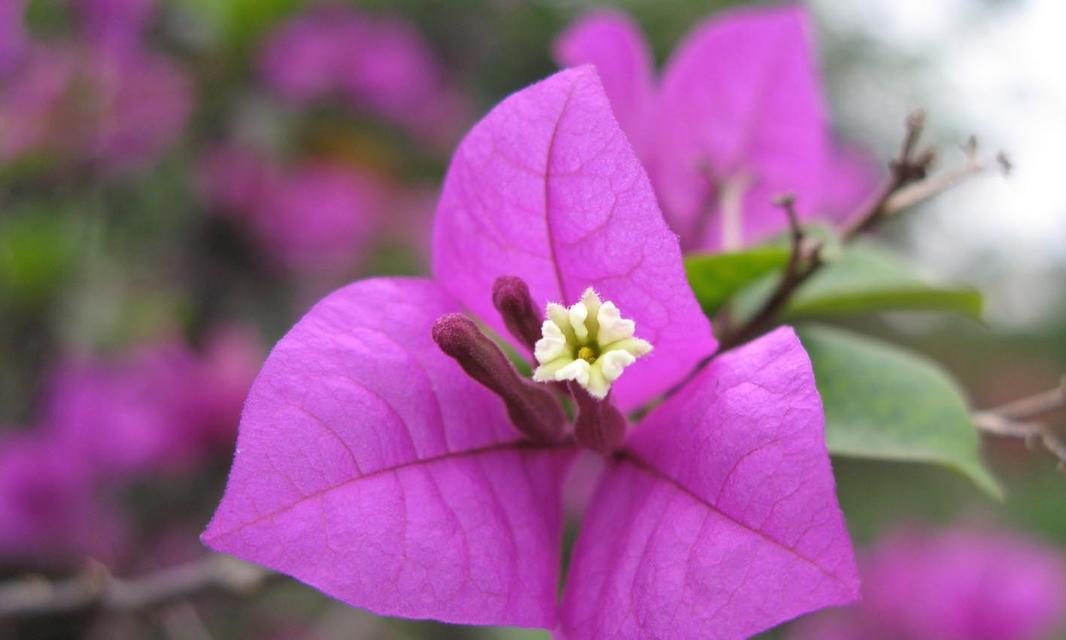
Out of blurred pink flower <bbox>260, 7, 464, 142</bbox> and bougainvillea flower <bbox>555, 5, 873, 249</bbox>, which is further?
blurred pink flower <bbox>260, 7, 464, 142</bbox>

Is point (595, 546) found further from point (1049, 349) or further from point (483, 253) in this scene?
point (1049, 349)

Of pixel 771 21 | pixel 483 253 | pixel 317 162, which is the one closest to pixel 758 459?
pixel 483 253

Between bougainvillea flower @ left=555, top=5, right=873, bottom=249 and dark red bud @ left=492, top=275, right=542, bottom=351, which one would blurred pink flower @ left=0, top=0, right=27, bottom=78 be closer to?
bougainvillea flower @ left=555, top=5, right=873, bottom=249

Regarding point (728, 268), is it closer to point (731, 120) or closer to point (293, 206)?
point (731, 120)

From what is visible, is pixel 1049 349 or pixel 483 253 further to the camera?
pixel 1049 349

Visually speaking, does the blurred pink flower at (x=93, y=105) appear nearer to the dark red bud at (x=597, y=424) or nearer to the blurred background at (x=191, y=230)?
the blurred background at (x=191, y=230)

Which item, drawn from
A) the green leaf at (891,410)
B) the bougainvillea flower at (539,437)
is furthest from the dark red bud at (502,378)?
the green leaf at (891,410)

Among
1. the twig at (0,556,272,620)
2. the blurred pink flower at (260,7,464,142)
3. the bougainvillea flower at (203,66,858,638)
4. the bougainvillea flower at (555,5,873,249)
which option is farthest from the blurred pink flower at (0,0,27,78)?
the bougainvillea flower at (203,66,858,638)

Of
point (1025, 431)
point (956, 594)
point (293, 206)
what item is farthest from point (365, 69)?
point (1025, 431)
